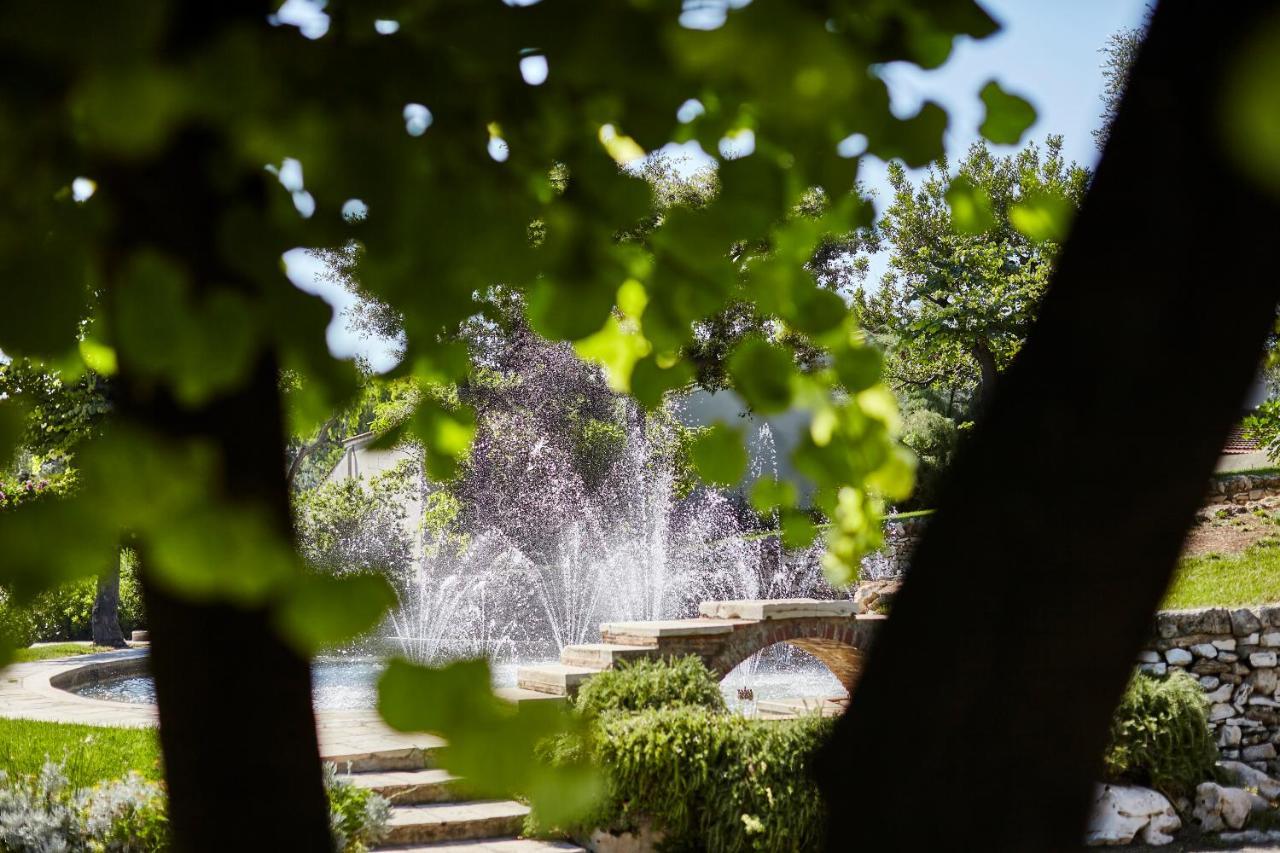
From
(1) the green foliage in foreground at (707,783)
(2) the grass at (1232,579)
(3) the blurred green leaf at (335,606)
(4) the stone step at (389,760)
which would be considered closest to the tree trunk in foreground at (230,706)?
(3) the blurred green leaf at (335,606)

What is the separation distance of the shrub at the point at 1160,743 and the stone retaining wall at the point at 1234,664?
4.32 feet

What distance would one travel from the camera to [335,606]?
2.60 ft

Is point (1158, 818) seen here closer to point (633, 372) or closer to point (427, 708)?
point (633, 372)

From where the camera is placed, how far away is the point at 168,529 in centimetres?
75

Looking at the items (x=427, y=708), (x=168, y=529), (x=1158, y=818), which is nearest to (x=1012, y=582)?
(x=427, y=708)

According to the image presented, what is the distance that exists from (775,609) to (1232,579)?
249 inches

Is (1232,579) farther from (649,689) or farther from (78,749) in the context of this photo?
(78,749)

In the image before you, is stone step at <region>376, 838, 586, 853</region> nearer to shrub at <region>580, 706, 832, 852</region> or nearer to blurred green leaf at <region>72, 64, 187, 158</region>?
shrub at <region>580, 706, 832, 852</region>

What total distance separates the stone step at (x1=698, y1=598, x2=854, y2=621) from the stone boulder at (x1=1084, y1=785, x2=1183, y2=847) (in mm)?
2710

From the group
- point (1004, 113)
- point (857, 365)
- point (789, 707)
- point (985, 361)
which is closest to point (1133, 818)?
point (789, 707)

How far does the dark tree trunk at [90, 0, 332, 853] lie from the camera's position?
3.38ft

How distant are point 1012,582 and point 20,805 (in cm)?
587

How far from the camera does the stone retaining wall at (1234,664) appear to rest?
32.9 feet

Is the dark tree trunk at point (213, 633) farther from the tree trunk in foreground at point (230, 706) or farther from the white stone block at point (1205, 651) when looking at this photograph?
the white stone block at point (1205, 651)
